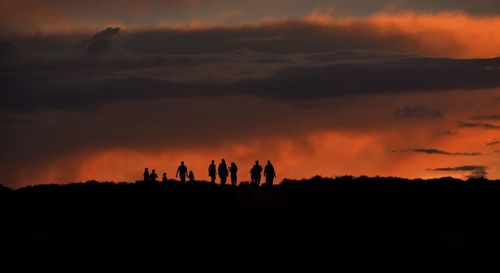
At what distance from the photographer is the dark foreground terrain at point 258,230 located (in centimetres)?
4822

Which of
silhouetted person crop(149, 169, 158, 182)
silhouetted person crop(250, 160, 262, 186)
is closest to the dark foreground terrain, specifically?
silhouetted person crop(250, 160, 262, 186)

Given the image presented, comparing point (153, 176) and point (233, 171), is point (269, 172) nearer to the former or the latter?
point (233, 171)

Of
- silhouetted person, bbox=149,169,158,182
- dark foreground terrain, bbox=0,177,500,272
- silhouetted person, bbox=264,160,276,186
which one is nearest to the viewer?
dark foreground terrain, bbox=0,177,500,272

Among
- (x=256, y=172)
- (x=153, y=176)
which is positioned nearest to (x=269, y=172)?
(x=256, y=172)

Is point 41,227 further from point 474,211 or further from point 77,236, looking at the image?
point 474,211

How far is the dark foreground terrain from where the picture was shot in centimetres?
4822

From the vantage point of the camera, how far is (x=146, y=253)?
49.5m

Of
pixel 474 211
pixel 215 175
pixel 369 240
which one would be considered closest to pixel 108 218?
pixel 215 175

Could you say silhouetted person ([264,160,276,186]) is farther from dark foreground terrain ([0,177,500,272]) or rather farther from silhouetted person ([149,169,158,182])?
silhouetted person ([149,169,158,182])

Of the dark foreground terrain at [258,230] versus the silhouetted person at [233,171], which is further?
the silhouetted person at [233,171]

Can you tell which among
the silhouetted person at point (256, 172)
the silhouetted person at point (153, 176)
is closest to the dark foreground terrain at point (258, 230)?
the silhouetted person at point (256, 172)

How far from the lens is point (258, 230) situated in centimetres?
4975

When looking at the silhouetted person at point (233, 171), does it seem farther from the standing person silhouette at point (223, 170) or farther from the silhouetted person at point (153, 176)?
the silhouetted person at point (153, 176)

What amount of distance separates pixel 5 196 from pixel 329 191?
2190cm
